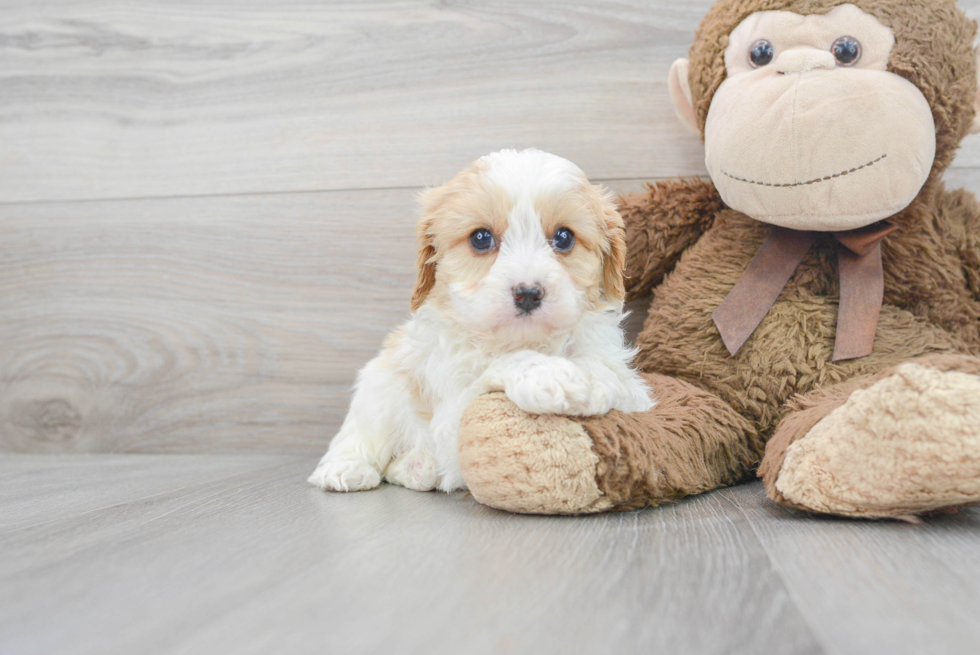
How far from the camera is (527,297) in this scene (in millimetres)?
956

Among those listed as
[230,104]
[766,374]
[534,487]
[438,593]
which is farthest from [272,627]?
[230,104]

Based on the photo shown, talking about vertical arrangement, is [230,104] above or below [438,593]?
above

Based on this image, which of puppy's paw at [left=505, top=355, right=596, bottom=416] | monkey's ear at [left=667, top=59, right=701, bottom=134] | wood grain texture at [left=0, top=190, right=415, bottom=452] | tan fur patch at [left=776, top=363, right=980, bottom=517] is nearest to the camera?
tan fur patch at [left=776, top=363, right=980, bottom=517]

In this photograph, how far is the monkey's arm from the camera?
1.32m

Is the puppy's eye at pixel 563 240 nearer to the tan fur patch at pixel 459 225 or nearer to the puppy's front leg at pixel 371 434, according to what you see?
the tan fur patch at pixel 459 225

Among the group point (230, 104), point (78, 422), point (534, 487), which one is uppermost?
point (230, 104)

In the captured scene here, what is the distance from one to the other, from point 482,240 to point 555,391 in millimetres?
267

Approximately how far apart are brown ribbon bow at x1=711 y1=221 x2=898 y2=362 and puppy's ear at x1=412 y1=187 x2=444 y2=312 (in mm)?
498

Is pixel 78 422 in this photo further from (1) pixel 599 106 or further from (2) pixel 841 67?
(2) pixel 841 67

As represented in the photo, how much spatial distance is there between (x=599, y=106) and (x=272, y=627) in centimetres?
122

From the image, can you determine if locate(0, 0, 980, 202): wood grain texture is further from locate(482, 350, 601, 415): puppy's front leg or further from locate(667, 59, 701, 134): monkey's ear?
locate(482, 350, 601, 415): puppy's front leg

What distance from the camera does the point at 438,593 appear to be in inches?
25.9

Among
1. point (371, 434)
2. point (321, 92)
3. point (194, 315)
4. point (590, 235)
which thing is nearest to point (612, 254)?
point (590, 235)

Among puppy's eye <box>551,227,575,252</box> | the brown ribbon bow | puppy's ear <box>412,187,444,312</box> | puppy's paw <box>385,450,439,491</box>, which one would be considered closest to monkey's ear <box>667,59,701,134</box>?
the brown ribbon bow
